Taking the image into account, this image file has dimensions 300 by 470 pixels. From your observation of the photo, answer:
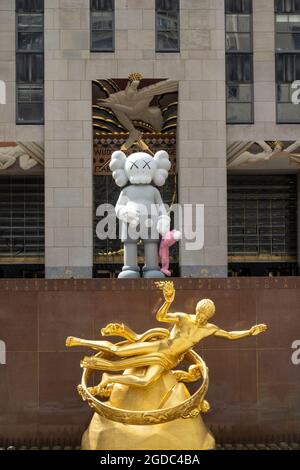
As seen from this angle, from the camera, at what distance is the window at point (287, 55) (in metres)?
23.7

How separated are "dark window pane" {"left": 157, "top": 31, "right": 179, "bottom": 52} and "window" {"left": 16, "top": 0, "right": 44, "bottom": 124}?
345 centimetres

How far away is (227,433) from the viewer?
1221 centimetres

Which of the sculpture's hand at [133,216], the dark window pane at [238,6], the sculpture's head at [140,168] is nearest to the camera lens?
the sculpture's hand at [133,216]

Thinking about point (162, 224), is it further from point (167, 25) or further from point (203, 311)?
point (167, 25)

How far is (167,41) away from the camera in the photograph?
23297mm

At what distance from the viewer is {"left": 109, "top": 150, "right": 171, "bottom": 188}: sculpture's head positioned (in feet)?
44.9

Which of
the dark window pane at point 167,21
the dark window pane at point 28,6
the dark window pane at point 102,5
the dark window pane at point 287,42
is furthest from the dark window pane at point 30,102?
the dark window pane at point 287,42

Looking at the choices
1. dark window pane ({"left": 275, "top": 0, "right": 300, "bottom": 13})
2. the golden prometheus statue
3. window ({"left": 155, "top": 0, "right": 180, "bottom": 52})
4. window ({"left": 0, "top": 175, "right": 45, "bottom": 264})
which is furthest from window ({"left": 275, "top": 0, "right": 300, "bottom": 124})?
Result: the golden prometheus statue

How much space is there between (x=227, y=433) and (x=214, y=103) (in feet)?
42.6

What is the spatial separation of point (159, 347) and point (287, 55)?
15918 millimetres

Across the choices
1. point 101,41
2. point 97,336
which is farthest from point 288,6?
point 97,336

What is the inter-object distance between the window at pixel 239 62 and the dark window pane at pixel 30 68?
18.0 ft

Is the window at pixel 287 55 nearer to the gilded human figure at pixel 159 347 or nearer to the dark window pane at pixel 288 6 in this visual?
the dark window pane at pixel 288 6
